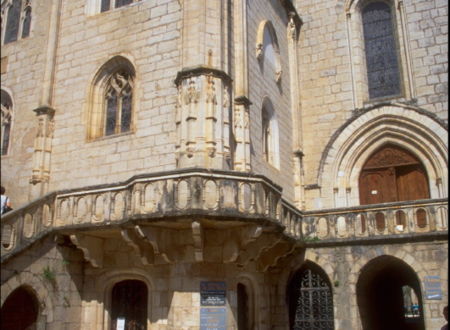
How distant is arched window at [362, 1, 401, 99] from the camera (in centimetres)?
1727

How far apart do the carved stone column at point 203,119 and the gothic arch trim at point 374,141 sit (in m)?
6.13

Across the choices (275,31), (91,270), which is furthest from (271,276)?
(275,31)

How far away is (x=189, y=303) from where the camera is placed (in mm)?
10836

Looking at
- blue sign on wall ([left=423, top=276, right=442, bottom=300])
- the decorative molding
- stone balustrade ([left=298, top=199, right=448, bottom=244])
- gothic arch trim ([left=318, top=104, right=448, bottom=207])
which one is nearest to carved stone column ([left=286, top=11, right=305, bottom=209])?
gothic arch trim ([left=318, top=104, right=448, bottom=207])

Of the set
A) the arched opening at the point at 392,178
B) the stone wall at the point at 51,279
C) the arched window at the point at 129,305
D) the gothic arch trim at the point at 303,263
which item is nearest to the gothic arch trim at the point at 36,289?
the stone wall at the point at 51,279

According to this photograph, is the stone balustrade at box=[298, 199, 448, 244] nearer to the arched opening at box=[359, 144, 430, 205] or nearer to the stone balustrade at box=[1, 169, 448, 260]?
the stone balustrade at box=[1, 169, 448, 260]

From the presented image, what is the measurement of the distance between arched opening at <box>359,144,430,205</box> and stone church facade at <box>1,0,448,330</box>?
5cm

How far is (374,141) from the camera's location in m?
16.7

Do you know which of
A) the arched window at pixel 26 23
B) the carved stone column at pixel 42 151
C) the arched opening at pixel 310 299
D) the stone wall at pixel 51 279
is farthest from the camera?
the arched window at pixel 26 23

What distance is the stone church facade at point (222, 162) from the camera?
36.0ft

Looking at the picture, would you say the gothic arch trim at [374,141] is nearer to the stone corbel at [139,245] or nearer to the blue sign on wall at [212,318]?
the blue sign on wall at [212,318]

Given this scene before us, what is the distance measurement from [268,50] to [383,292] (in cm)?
925

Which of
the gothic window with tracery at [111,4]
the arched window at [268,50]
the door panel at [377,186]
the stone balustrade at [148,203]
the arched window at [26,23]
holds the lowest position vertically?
the stone balustrade at [148,203]

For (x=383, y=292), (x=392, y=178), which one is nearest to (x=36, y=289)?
(x=392, y=178)
